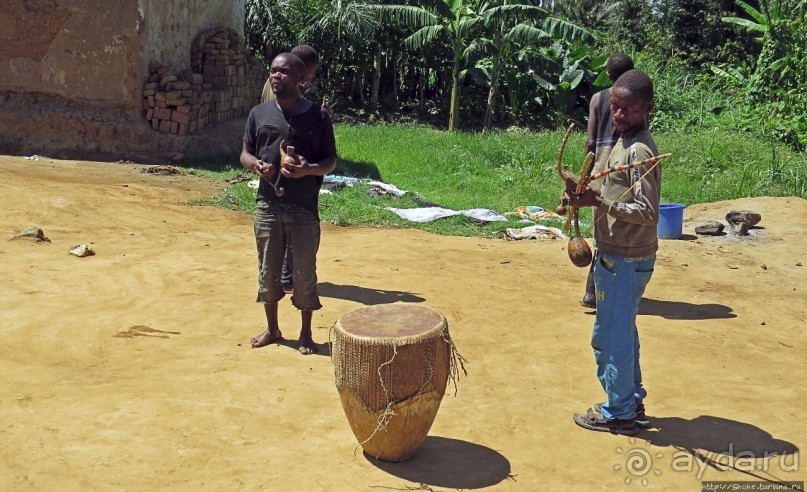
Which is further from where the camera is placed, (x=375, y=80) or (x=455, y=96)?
(x=375, y=80)

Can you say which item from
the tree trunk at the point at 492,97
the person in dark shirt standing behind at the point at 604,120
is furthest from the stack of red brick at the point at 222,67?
the person in dark shirt standing behind at the point at 604,120

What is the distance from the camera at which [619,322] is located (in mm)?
4262

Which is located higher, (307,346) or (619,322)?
(619,322)

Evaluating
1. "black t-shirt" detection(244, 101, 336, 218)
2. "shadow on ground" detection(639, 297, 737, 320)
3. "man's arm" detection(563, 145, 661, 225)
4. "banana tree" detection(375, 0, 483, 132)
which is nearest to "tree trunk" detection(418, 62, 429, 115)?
"banana tree" detection(375, 0, 483, 132)

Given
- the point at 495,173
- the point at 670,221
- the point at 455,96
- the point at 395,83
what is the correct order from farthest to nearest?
the point at 395,83 → the point at 455,96 → the point at 495,173 → the point at 670,221

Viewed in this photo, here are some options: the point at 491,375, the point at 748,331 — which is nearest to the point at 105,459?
the point at 491,375

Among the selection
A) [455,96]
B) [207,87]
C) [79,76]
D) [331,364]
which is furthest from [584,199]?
[455,96]

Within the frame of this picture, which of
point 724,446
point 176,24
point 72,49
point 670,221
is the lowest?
point 724,446

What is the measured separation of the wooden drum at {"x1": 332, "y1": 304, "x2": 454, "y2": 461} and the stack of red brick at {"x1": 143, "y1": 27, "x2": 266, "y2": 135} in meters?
9.41

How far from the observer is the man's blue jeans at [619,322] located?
4.24m

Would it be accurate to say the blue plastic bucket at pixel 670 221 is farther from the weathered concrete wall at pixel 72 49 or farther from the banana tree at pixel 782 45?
the banana tree at pixel 782 45

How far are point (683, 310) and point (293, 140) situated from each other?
11.7 ft

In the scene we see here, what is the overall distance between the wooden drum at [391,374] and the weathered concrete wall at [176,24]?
9.59 meters

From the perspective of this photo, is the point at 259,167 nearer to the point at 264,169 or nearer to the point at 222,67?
the point at 264,169
